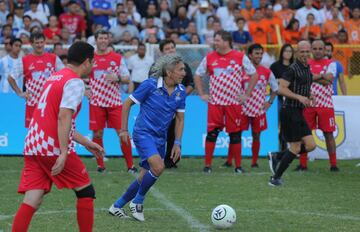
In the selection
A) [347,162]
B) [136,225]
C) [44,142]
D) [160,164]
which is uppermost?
[44,142]

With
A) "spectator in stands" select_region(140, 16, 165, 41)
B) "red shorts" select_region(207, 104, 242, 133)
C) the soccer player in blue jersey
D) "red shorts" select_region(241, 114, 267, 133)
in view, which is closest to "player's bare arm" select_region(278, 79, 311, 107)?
"red shorts" select_region(207, 104, 242, 133)

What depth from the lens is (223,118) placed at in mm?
14203

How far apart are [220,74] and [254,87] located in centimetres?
88

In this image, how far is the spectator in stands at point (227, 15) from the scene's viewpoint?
21.1 meters

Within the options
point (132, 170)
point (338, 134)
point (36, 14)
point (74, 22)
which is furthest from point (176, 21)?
point (132, 170)

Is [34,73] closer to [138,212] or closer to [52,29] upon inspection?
[138,212]

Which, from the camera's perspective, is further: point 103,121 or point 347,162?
point 347,162

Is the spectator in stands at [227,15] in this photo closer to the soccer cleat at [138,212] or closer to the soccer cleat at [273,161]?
the soccer cleat at [273,161]

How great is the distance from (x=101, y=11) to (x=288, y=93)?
31.1ft

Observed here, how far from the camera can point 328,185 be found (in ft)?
41.3

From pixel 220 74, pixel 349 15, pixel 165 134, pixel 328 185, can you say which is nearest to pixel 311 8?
pixel 349 15

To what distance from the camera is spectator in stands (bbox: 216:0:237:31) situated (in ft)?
69.1

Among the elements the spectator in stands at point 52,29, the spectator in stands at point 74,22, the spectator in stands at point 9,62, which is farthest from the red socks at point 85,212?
the spectator in stands at point 74,22

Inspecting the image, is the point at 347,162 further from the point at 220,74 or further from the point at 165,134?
the point at 165,134
